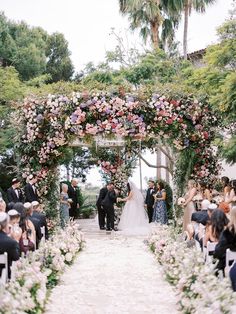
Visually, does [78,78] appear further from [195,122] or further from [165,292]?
[165,292]

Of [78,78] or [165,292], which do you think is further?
[78,78]

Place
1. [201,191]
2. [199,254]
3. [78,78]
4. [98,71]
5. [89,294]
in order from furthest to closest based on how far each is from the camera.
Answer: [78,78] < [98,71] < [201,191] < [89,294] < [199,254]

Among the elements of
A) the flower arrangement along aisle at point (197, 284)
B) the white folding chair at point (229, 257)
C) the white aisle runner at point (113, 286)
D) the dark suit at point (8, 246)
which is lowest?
the white aisle runner at point (113, 286)

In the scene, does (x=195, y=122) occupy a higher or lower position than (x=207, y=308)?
higher

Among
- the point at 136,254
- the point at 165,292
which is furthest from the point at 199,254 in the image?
the point at 136,254

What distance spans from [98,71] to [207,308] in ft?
76.1

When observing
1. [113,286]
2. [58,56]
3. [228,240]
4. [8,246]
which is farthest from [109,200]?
[58,56]

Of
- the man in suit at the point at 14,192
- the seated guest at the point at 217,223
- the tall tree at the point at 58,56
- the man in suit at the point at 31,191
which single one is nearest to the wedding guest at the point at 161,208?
the man in suit at the point at 31,191

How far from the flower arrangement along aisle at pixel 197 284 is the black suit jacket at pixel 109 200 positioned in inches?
292

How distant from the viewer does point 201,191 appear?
616 inches

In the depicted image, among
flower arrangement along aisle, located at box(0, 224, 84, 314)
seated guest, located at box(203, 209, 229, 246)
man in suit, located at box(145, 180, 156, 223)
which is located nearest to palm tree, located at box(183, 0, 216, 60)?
man in suit, located at box(145, 180, 156, 223)

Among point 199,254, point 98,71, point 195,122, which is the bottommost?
point 199,254

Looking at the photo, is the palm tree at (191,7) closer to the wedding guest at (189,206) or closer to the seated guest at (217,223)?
the wedding guest at (189,206)

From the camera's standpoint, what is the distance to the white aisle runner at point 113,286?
25.5ft
